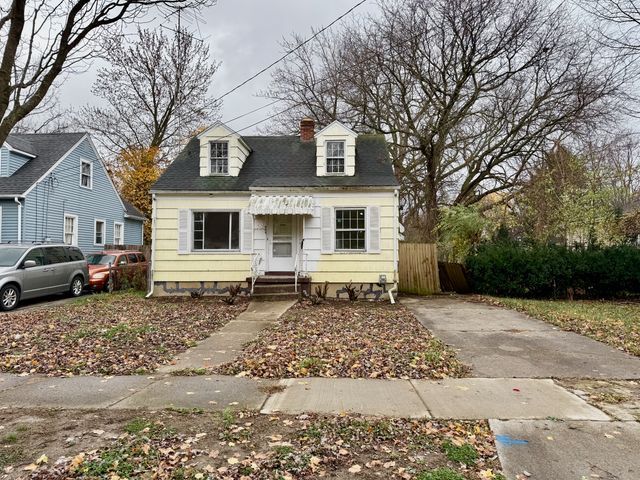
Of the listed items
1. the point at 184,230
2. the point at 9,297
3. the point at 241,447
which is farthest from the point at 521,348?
the point at 9,297

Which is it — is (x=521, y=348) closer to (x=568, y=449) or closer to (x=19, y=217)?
(x=568, y=449)

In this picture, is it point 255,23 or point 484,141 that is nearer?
point 255,23

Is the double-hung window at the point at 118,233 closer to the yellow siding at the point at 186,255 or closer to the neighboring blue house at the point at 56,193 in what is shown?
the neighboring blue house at the point at 56,193

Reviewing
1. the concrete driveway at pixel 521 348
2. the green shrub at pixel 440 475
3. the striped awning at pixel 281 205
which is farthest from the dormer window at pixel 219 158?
the green shrub at pixel 440 475

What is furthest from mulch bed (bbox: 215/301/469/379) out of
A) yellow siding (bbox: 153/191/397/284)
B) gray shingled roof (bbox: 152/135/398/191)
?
gray shingled roof (bbox: 152/135/398/191)

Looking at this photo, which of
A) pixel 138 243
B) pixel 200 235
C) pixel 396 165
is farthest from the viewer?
pixel 138 243

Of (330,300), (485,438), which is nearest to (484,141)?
(330,300)

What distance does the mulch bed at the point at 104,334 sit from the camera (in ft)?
19.8

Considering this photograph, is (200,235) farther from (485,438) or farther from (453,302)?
(485,438)

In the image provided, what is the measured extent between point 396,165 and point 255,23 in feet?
46.6

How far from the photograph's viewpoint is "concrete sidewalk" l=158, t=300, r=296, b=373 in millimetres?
6105

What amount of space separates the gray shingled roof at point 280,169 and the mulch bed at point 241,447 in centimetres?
945

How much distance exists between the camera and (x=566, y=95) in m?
17.3

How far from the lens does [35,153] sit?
18875mm
